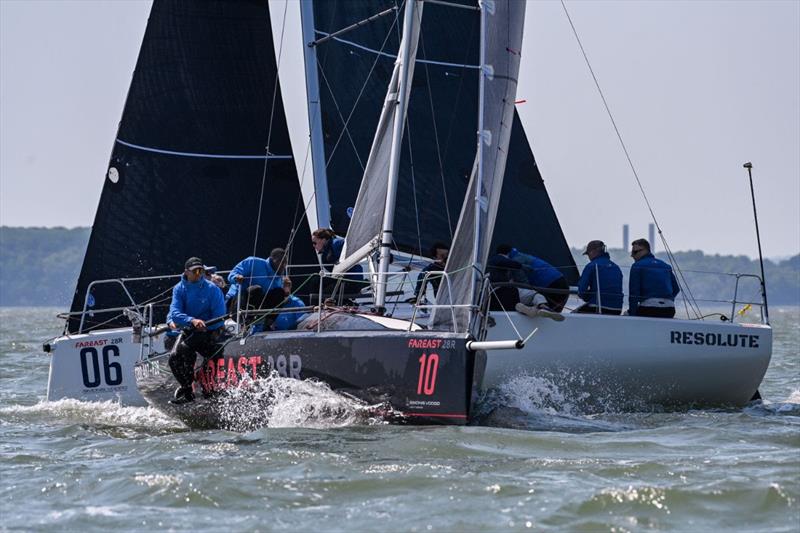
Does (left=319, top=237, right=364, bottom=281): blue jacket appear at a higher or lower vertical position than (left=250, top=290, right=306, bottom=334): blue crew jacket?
higher

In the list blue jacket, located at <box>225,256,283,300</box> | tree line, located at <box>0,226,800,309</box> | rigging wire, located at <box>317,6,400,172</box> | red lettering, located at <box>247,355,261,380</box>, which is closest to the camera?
red lettering, located at <box>247,355,261,380</box>

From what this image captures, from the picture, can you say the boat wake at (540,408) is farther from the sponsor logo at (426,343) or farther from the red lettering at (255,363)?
the red lettering at (255,363)

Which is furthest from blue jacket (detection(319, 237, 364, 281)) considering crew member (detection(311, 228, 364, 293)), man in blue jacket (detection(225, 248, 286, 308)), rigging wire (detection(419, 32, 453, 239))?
man in blue jacket (detection(225, 248, 286, 308))

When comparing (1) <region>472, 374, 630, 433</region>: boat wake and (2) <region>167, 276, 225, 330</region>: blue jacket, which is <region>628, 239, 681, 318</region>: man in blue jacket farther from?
(2) <region>167, 276, 225, 330</region>: blue jacket

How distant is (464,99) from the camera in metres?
14.8

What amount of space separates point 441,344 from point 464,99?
6111 mm

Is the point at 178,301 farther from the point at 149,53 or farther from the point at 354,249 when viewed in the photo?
the point at 149,53

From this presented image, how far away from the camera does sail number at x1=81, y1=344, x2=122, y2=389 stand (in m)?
13.1

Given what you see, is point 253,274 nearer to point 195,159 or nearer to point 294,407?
point 294,407

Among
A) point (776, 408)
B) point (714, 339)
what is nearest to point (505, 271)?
point (714, 339)

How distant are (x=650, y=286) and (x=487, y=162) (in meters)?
2.78

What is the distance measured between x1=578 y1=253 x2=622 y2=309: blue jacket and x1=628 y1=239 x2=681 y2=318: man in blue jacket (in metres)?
0.13

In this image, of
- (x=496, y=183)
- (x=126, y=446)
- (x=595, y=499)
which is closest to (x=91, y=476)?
(x=126, y=446)

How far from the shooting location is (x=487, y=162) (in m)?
10.0
